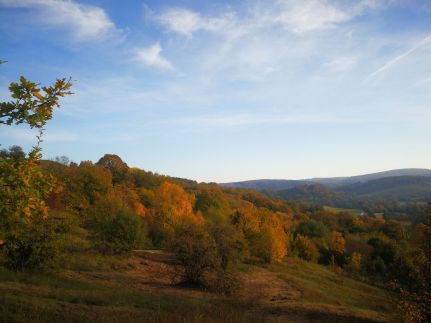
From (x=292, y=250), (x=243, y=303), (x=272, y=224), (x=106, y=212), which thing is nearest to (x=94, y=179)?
(x=106, y=212)

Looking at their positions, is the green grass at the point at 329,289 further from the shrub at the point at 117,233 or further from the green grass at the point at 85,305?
the shrub at the point at 117,233

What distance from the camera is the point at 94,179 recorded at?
51469 mm

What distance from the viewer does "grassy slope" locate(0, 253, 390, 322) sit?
11.0m

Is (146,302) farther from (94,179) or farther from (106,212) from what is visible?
(94,179)

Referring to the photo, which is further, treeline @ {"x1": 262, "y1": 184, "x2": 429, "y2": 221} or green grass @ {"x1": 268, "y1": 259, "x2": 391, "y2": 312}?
treeline @ {"x1": 262, "y1": 184, "x2": 429, "y2": 221}

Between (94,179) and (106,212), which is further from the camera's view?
(94,179)

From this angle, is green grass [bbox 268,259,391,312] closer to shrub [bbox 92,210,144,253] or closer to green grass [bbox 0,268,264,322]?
green grass [bbox 0,268,264,322]

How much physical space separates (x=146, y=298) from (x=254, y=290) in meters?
10.9

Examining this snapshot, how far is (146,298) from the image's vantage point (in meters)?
15.9

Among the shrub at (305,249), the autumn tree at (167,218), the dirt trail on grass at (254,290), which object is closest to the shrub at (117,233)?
the dirt trail on grass at (254,290)

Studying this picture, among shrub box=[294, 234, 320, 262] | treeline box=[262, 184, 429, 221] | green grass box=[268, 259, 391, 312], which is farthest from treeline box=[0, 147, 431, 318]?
treeline box=[262, 184, 429, 221]

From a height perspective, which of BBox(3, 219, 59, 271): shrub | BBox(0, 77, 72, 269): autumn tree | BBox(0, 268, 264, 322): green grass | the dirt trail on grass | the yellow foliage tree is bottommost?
the yellow foliage tree

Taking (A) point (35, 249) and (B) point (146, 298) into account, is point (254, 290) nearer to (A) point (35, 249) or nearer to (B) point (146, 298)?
(B) point (146, 298)

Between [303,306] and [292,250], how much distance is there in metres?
36.7
